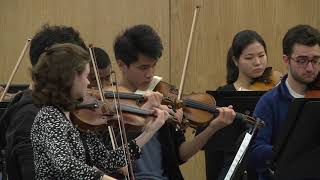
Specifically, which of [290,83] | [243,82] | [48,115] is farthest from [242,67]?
[48,115]

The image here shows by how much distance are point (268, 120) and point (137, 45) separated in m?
0.77

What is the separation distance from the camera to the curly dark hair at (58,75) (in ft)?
7.99

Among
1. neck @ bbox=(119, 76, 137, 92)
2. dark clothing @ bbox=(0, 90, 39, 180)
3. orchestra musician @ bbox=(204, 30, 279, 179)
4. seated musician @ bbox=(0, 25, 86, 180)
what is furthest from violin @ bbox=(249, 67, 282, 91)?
dark clothing @ bbox=(0, 90, 39, 180)

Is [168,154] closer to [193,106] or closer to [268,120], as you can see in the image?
[193,106]

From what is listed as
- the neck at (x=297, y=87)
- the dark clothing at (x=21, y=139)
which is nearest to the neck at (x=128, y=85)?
the dark clothing at (x=21, y=139)

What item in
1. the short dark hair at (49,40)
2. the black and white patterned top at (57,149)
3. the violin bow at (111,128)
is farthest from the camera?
the short dark hair at (49,40)

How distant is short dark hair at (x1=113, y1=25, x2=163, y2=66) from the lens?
3.33 m

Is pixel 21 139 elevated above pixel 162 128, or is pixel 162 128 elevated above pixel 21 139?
pixel 21 139

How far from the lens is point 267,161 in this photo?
295 centimetres

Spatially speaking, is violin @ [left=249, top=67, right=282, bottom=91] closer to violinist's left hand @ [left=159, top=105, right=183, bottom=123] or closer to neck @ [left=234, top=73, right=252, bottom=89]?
neck @ [left=234, top=73, right=252, bottom=89]

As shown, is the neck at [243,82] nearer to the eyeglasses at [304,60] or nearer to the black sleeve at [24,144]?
the eyeglasses at [304,60]

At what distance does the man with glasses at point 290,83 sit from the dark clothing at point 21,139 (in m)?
1.05

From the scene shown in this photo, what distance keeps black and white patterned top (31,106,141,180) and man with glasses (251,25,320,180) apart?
0.97 m

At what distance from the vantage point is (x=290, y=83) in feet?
10.7
